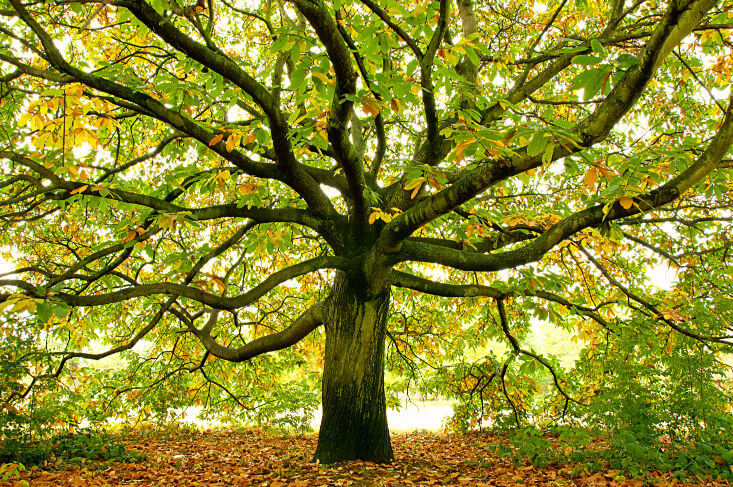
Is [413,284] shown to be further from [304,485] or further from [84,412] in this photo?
[84,412]

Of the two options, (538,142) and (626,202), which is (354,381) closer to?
(626,202)

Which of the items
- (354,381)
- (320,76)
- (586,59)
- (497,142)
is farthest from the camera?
Answer: (354,381)

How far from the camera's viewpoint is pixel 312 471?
4.55 meters

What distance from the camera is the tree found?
2842 mm

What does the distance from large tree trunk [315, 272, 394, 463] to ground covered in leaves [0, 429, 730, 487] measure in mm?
223

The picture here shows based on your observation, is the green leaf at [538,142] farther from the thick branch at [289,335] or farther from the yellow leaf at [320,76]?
the thick branch at [289,335]

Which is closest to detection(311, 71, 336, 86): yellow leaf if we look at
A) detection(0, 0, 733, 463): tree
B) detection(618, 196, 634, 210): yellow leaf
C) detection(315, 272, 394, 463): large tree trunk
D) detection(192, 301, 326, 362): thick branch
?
detection(0, 0, 733, 463): tree

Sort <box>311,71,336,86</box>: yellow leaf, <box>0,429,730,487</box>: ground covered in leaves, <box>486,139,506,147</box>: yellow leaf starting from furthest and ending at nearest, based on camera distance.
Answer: <box>0,429,730,487</box>: ground covered in leaves
<box>311,71,336,86</box>: yellow leaf
<box>486,139,506,147</box>: yellow leaf

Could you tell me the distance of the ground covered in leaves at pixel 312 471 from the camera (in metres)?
4.05

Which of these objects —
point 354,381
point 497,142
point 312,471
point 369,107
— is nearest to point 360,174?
point 369,107

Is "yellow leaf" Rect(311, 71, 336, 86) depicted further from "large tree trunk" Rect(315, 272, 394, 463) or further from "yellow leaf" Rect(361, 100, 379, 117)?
"large tree trunk" Rect(315, 272, 394, 463)

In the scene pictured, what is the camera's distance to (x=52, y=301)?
108 inches

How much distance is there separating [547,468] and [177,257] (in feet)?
14.9

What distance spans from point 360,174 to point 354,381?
2478 mm
